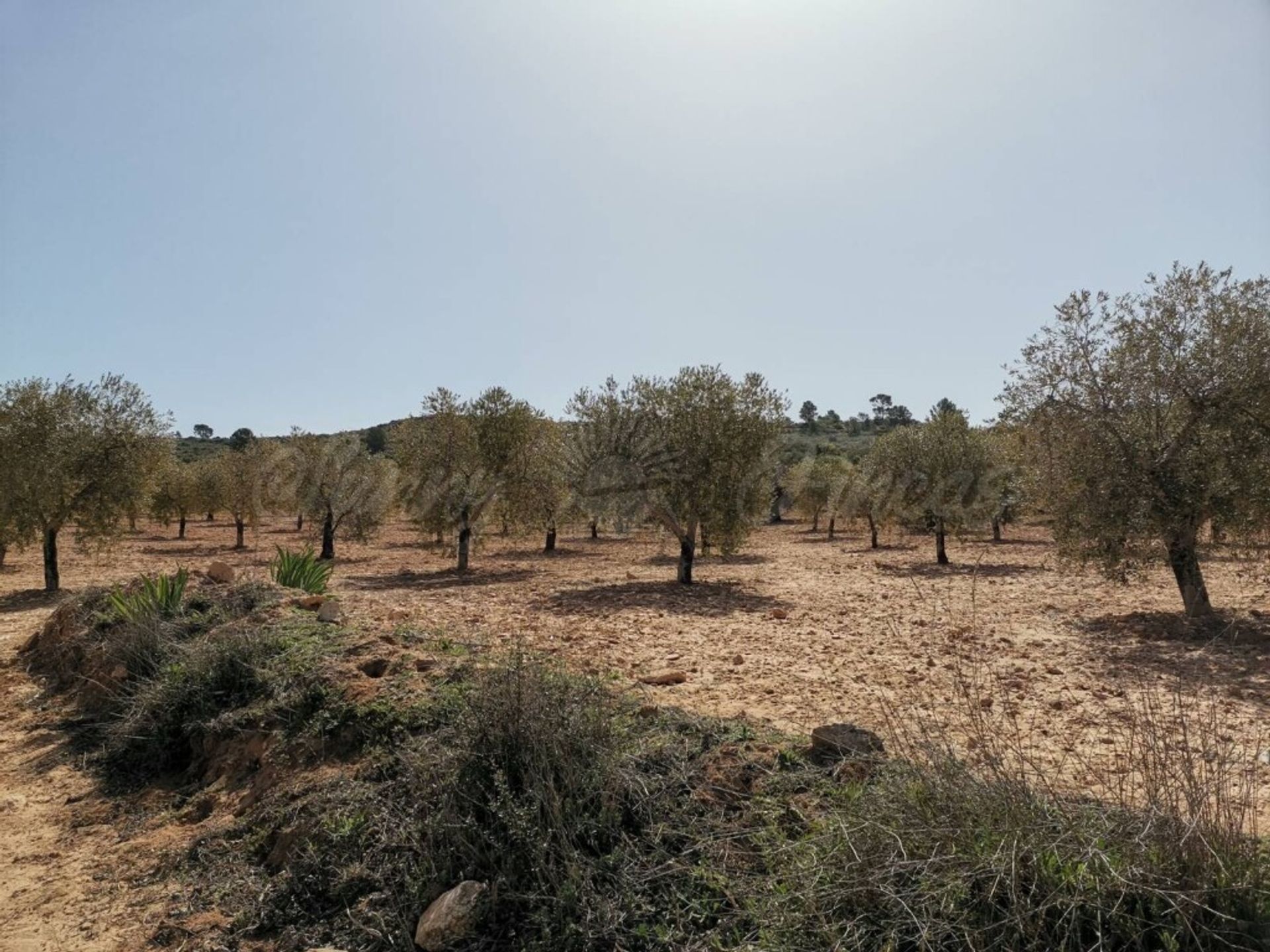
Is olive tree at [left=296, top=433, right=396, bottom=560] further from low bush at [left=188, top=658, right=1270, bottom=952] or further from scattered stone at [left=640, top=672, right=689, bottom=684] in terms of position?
low bush at [left=188, top=658, right=1270, bottom=952]

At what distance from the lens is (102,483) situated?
1853 cm

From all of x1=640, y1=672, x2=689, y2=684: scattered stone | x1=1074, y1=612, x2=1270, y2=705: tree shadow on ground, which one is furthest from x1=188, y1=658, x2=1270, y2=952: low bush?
x1=1074, y1=612, x2=1270, y2=705: tree shadow on ground

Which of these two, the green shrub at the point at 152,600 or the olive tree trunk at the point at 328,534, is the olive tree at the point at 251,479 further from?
the green shrub at the point at 152,600

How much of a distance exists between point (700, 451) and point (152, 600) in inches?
490

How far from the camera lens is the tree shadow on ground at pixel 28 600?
16.2m

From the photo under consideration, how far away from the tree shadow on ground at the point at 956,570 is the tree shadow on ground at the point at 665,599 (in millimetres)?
6200

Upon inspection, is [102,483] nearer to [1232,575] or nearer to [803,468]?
[1232,575]

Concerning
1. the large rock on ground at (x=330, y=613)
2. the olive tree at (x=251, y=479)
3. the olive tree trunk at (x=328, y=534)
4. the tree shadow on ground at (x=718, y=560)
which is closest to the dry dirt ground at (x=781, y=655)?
the large rock on ground at (x=330, y=613)

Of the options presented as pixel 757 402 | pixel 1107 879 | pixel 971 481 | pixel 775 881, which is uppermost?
pixel 757 402

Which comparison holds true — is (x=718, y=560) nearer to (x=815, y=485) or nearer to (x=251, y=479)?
(x=815, y=485)

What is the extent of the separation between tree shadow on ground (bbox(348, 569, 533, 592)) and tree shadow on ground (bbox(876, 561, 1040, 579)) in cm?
1203

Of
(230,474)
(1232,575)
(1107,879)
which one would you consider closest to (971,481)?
(1232,575)

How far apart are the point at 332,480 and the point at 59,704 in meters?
19.1

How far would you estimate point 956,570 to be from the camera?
24078 mm
